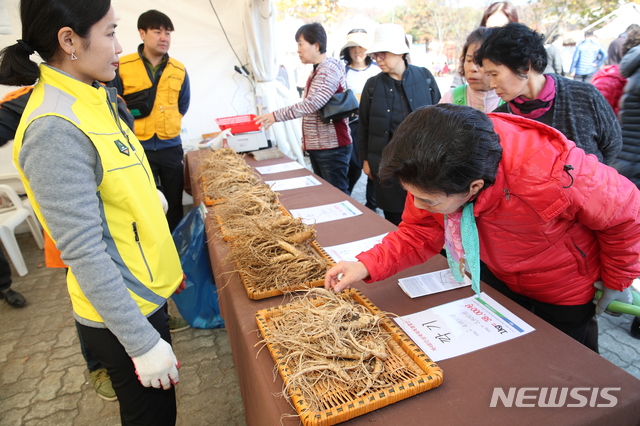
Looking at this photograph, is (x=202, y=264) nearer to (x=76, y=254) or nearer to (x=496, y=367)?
(x=76, y=254)

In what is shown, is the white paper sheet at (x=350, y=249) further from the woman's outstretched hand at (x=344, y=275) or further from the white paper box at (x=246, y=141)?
the white paper box at (x=246, y=141)

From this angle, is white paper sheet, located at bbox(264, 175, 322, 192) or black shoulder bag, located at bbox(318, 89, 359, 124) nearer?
white paper sheet, located at bbox(264, 175, 322, 192)

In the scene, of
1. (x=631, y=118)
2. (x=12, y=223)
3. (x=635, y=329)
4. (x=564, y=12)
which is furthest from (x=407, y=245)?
(x=564, y=12)

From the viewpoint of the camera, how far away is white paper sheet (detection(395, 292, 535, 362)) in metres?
1.11

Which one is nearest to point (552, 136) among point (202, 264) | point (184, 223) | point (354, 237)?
point (354, 237)

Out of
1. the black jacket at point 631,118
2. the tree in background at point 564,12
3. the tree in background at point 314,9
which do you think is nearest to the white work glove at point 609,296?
the black jacket at point 631,118

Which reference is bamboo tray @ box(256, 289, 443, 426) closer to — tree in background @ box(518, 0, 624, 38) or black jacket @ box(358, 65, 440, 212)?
black jacket @ box(358, 65, 440, 212)

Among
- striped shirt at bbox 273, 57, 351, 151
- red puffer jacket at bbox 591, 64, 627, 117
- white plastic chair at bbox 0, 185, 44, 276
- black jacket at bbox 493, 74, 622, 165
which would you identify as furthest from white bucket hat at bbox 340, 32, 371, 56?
white plastic chair at bbox 0, 185, 44, 276

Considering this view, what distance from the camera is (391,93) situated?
110 inches

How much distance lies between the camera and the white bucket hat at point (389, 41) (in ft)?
8.66

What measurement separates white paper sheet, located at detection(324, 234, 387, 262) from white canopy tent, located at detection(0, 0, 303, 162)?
335cm

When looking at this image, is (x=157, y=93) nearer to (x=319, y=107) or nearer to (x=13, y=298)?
(x=319, y=107)

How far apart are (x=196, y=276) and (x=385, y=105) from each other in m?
1.76

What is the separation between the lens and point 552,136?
111 centimetres
